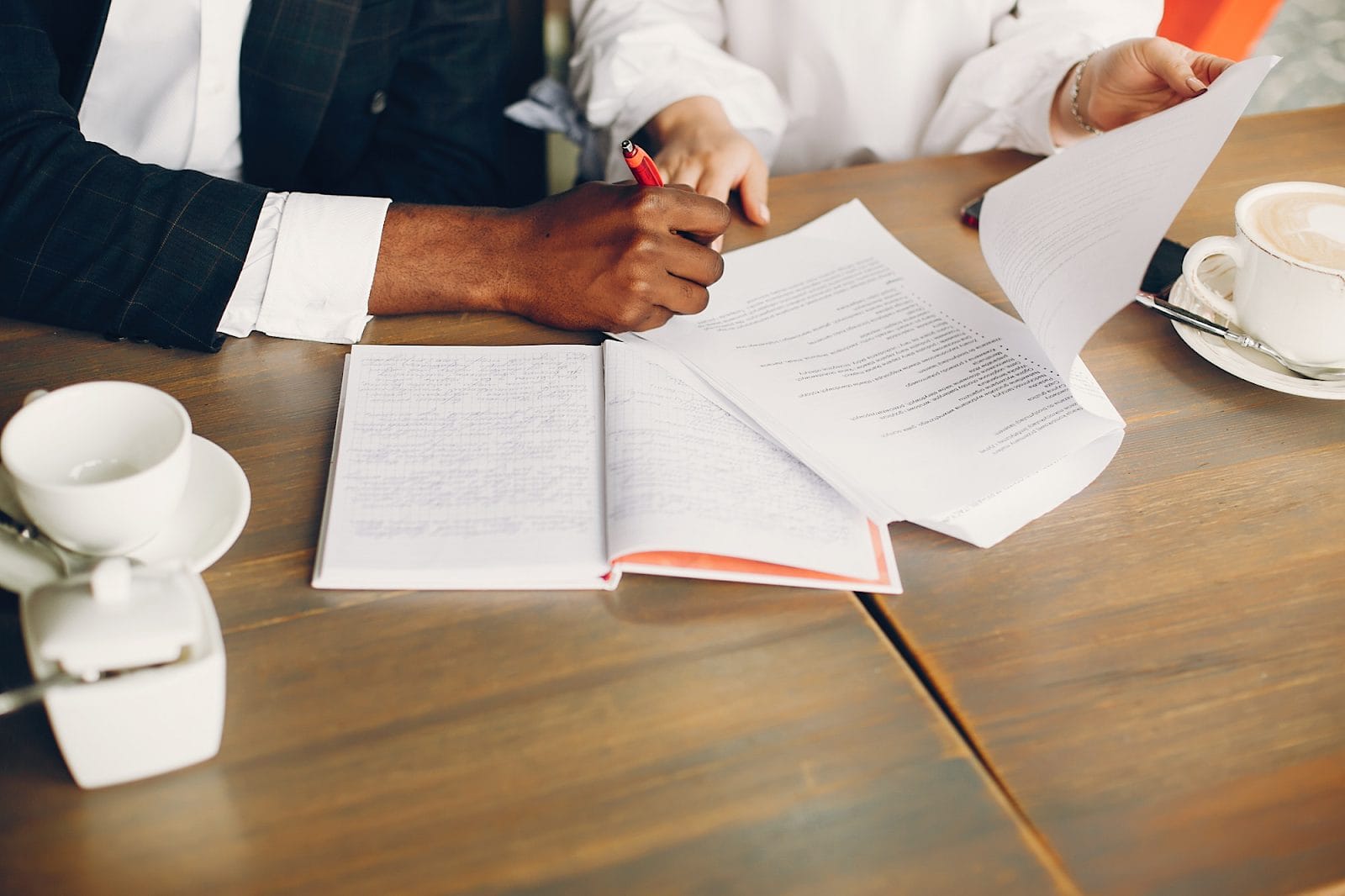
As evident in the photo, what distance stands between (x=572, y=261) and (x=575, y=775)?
458 mm

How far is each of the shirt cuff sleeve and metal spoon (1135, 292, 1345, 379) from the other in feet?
2.20

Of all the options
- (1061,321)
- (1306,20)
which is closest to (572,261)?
(1061,321)

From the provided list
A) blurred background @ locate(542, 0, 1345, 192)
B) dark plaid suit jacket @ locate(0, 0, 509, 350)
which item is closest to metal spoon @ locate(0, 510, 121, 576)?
dark plaid suit jacket @ locate(0, 0, 509, 350)

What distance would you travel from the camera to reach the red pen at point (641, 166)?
2.82 feet

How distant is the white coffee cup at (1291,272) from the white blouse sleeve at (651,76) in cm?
61

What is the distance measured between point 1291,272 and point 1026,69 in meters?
0.53

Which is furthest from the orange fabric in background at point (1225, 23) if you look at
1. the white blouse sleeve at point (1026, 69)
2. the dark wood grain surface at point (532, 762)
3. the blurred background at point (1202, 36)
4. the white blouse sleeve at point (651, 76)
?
the dark wood grain surface at point (532, 762)

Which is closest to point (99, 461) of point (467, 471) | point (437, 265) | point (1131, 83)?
point (467, 471)

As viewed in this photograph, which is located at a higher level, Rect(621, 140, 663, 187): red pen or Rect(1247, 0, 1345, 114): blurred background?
Rect(621, 140, 663, 187): red pen

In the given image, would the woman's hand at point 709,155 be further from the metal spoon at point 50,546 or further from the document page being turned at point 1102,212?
the metal spoon at point 50,546

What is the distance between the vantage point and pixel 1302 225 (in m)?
0.83

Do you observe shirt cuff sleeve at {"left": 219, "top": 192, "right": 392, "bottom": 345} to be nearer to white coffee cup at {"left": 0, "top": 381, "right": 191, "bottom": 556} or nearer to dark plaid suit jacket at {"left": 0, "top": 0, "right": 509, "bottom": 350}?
dark plaid suit jacket at {"left": 0, "top": 0, "right": 509, "bottom": 350}

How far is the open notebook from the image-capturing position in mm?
631

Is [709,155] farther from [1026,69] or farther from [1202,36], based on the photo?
[1202,36]
